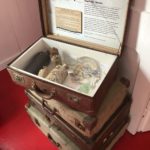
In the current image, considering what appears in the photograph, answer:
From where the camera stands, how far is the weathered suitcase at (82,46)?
848 millimetres

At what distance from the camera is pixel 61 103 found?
97 centimetres

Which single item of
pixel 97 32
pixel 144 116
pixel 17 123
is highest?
pixel 97 32

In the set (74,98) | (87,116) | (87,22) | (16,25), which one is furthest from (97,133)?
(16,25)

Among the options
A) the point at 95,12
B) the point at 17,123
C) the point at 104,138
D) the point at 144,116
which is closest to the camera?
the point at 95,12

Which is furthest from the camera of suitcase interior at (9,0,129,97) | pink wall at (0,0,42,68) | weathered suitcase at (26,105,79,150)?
pink wall at (0,0,42,68)

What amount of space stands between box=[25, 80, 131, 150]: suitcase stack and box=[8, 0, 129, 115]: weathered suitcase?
0.20 ft

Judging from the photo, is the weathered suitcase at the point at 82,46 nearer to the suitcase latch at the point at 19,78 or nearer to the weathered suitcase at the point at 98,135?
the suitcase latch at the point at 19,78

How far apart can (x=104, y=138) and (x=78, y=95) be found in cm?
35

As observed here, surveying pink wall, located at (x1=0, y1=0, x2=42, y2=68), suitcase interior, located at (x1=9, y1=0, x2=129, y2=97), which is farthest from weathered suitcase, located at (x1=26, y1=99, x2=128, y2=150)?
pink wall, located at (x1=0, y1=0, x2=42, y2=68)

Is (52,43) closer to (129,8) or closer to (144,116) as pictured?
(129,8)

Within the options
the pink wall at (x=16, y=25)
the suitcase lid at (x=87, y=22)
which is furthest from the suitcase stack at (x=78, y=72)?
the pink wall at (x=16, y=25)

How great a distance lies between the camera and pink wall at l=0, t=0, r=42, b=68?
152 cm

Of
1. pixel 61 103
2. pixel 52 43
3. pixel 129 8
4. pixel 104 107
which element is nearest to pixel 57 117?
pixel 61 103

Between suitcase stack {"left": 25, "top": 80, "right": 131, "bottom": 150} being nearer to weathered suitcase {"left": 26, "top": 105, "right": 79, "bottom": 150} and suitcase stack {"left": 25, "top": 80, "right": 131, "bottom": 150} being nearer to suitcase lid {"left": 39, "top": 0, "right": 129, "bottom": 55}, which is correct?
weathered suitcase {"left": 26, "top": 105, "right": 79, "bottom": 150}
